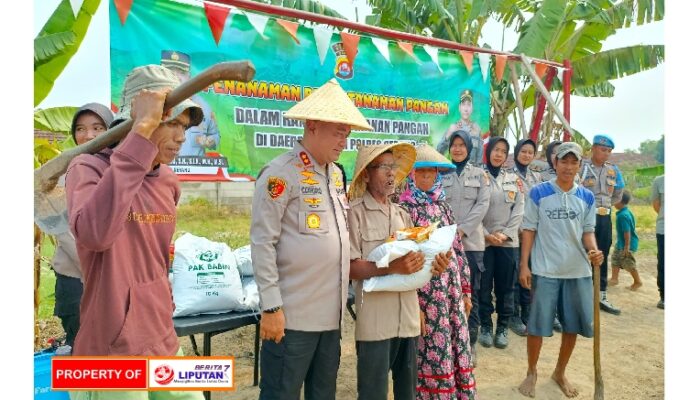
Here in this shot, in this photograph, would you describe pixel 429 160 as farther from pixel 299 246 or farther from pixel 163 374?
pixel 163 374

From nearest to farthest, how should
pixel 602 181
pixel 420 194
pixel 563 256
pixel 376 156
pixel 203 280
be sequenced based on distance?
pixel 376 156 → pixel 203 280 → pixel 420 194 → pixel 563 256 → pixel 602 181

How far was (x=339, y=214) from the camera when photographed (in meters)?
2.48

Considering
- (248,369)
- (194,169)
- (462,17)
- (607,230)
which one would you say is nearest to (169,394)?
(194,169)

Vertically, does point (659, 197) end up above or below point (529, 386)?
above

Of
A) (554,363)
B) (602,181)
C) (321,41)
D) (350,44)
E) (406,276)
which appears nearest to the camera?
(406,276)

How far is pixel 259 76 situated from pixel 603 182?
13.8ft

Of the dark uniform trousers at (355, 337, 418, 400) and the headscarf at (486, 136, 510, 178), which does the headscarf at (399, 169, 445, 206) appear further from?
the headscarf at (486, 136, 510, 178)

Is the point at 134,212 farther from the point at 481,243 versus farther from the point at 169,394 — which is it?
the point at 481,243

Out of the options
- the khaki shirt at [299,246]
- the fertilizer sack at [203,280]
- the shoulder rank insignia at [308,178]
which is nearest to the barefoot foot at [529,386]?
the khaki shirt at [299,246]

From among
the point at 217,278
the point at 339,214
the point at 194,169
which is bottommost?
the point at 217,278

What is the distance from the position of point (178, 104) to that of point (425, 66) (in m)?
3.69

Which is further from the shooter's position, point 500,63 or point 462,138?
point 500,63

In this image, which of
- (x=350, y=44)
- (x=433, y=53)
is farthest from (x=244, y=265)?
(x=433, y=53)

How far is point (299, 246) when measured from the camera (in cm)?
234
